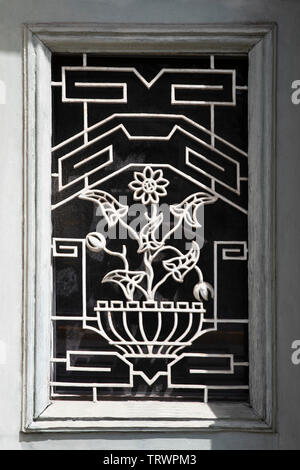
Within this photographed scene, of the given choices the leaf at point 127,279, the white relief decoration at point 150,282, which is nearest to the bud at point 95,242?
the white relief decoration at point 150,282

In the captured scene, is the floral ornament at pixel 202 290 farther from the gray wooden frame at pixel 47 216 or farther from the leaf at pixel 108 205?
the leaf at pixel 108 205

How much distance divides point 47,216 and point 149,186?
408 millimetres

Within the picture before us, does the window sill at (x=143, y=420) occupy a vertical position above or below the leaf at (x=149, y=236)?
below

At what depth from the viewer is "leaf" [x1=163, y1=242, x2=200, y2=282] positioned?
2.34 meters

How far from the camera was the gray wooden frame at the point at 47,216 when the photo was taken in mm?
2279

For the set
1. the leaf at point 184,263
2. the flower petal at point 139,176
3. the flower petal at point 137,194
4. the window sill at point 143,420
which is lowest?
the window sill at point 143,420

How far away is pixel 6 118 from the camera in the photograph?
2299mm

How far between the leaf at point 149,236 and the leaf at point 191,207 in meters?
0.07

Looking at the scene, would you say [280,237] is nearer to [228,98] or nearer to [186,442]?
[228,98]

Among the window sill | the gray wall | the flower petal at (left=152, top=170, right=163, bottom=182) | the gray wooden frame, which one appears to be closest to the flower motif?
the flower petal at (left=152, top=170, right=163, bottom=182)

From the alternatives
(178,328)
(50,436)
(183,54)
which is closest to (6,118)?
(183,54)

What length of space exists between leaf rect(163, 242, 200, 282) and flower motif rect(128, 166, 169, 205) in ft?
0.76

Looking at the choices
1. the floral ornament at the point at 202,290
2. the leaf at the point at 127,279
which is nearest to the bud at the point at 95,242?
the leaf at the point at 127,279

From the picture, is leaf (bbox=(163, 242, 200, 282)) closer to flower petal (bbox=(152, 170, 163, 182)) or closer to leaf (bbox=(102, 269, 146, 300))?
leaf (bbox=(102, 269, 146, 300))
